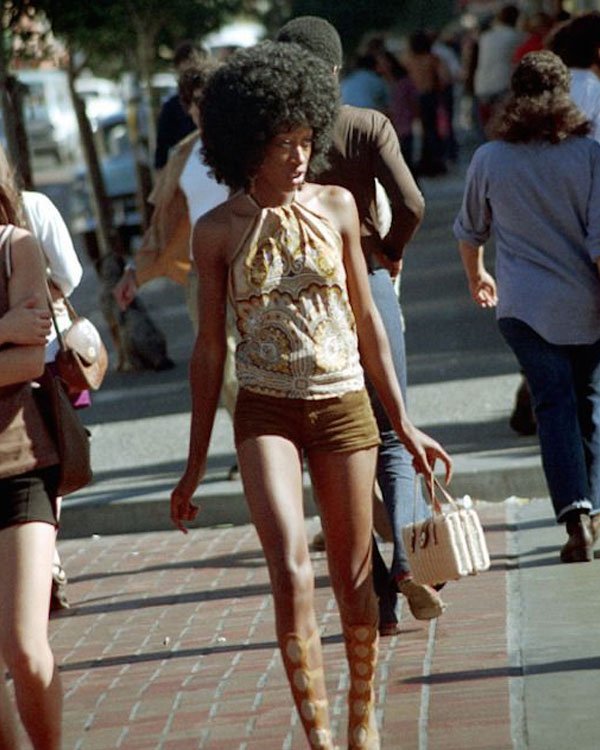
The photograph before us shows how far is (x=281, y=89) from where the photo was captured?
5129 millimetres

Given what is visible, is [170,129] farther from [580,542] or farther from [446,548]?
[446,548]

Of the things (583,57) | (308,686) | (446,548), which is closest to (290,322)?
(446,548)

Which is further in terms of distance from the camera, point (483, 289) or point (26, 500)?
point (483, 289)

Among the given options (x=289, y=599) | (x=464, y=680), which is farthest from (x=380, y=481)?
(x=289, y=599)

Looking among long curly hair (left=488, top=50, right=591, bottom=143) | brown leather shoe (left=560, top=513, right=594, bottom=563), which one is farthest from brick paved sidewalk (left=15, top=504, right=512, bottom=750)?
long curly hair (left=488, top=50, right=591, bottom=143)

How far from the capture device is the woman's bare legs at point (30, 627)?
4.73 meters

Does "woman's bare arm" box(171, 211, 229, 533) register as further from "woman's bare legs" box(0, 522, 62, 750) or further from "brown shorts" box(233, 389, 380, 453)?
"woman's bare legs" box(0, 522, 62, 750)

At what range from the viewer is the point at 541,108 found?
747cm

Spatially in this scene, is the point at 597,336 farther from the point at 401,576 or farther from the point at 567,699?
the point at 567,699

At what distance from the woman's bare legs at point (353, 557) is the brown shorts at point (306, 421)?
0.12ft

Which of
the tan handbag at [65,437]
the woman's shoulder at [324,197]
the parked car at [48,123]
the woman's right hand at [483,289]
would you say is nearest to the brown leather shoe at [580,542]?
the woman's right hand at [483,289]

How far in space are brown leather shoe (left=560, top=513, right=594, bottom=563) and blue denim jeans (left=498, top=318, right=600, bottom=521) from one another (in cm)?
6

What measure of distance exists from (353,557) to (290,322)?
0.61 meters

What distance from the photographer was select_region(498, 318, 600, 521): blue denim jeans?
24.9 feet
